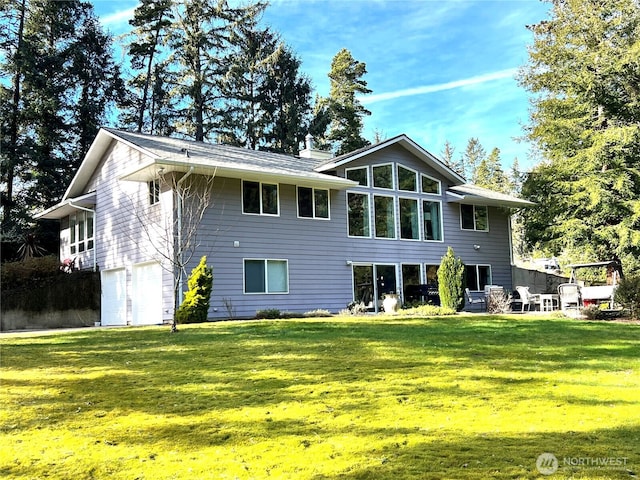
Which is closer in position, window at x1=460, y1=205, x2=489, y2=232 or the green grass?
the green grass

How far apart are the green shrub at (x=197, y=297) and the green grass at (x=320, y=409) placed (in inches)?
170

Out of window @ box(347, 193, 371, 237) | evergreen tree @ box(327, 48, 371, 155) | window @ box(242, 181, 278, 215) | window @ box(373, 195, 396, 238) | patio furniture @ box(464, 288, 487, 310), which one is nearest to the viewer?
window @ box(242, 181, 278, 215)

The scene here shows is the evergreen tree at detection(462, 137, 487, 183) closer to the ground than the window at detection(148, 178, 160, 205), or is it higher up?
higher up

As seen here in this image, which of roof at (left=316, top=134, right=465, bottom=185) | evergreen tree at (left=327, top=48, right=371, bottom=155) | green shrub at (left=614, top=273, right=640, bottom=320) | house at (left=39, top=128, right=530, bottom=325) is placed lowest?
green shrub at (left=614, top=273, right=640, bottom=320)

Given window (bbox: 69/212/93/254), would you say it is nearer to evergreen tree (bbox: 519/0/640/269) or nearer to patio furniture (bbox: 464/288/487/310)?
patio furniture (bbox: 464/288/487/310)

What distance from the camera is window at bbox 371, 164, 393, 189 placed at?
19.2 metres

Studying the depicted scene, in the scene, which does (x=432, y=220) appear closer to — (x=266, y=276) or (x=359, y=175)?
(x=359, y=175)

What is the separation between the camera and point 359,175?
61.6 feet

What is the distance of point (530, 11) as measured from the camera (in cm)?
2292

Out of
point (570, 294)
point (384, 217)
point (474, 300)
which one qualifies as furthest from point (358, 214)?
point (570, 294)

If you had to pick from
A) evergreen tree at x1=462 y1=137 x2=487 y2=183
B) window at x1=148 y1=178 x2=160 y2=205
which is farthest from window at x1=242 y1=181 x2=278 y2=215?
evergreen tree at x1=462 y1=137 x2=487 y2=183

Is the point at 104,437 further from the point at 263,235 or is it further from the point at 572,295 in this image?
the point at 572,295

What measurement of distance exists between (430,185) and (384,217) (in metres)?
2.77

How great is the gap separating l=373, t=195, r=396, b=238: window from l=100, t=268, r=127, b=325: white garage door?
8628 mm
